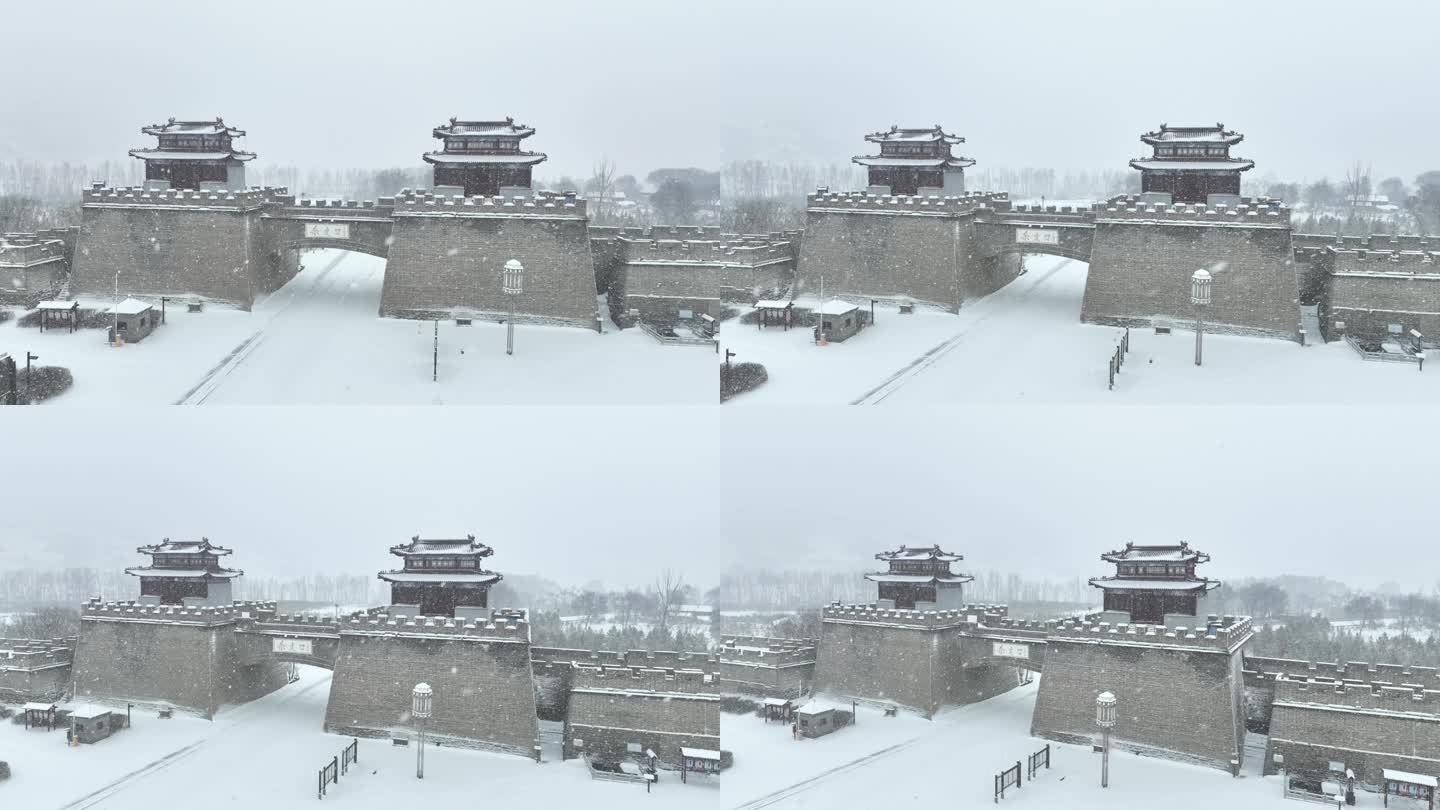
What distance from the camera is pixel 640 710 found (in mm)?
24859

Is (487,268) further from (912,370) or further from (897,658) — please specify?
(897,658)

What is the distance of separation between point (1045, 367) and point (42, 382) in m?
17.5

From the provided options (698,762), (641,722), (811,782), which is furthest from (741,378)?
(641,722)

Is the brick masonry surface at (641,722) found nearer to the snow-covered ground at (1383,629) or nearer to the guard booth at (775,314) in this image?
the guard booth at (775,314)

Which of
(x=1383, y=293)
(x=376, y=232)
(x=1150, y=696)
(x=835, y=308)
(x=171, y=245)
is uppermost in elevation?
(x=376, y=232)

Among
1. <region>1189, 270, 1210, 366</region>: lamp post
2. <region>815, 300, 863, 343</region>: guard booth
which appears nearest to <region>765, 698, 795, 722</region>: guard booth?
<region>815, 300, 863, 343</region>: guard booth

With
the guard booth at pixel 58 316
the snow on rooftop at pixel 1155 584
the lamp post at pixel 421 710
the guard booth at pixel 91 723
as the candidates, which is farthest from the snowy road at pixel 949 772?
the guard booth at pixel 58 316

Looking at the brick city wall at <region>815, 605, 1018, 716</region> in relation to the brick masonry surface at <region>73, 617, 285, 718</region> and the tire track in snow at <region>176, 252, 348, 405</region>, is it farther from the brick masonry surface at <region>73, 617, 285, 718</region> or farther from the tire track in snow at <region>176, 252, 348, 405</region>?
the tire track in snow at <region>176, 252, 348, 405</region>

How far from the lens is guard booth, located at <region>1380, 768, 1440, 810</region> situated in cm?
2098

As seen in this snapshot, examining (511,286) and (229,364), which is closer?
(229,364)

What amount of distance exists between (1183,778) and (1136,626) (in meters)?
3.38

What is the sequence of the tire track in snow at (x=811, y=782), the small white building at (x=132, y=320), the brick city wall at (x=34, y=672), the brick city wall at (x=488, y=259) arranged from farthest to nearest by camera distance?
the brick city wall at (x=34, y=672), the brick city wall at (x=488, y=259), the small white building at (x=132, y=320), the tire track in snow at (x=811, y=782)

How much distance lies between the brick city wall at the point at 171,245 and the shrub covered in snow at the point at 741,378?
10.9m

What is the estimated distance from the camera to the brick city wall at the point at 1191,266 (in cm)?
2447
